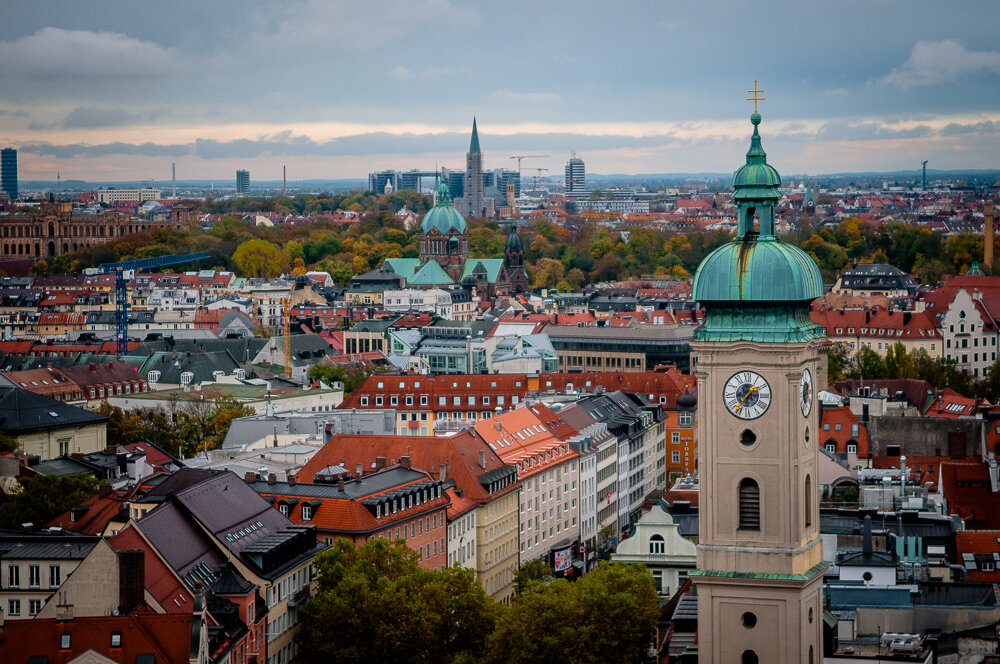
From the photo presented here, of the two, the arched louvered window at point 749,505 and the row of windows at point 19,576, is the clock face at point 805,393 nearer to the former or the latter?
the arched louvered window at point 749,505

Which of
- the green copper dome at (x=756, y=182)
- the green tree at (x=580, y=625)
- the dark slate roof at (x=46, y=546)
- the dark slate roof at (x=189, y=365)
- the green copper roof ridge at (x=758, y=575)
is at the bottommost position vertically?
the green tree at (x=580, y=625)

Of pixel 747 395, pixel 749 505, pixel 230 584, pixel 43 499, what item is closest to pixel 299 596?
pixel 230 584

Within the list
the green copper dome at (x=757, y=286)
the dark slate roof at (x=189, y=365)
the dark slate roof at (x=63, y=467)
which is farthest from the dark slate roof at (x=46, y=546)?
the dark slate roof at (x=189, y=365)

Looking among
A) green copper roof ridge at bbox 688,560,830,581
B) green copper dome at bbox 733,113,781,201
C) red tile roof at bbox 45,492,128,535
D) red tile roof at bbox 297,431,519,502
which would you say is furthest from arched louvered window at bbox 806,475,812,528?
red tile roof at bbox 297,431,519,502

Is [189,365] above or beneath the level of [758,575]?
beneath

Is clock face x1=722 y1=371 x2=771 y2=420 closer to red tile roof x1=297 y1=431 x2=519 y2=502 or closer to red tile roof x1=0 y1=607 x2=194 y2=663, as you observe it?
red tile roof x1=0 y1=607 x2=194 y2=663

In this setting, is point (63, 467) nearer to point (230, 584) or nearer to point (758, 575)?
point (230, 584)
